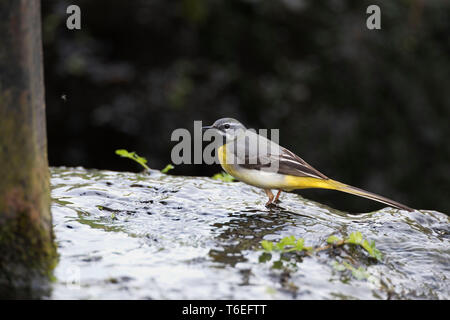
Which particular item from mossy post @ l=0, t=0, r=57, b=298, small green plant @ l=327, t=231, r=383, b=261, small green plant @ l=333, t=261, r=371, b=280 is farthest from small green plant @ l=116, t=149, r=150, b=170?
small green plant @ l=333, t=261, r=371, b=280

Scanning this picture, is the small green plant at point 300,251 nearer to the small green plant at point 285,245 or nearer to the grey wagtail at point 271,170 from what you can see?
the small green plant at point 285,245

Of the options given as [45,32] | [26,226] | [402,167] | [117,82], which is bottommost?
[402,167]

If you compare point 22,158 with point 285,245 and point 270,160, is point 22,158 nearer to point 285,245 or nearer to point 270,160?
point 285,245

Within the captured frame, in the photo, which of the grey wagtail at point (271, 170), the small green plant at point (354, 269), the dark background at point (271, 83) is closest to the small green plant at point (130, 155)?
the grey wagtail at point (271, 170)

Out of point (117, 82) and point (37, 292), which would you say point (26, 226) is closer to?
point (37, 292)

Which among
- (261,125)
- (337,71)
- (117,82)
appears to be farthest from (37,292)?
(337,71)

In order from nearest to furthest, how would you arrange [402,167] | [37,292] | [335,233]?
[37,292] < [335,233] < [402,167]

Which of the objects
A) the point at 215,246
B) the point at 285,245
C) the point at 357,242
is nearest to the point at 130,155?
the point at 215,246
